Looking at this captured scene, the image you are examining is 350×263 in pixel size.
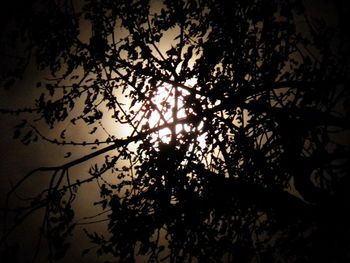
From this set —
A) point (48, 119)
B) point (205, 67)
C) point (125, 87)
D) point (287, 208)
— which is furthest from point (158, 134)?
point (287, 208)

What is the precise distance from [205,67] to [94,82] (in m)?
2.17

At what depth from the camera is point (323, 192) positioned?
3668 millimetres

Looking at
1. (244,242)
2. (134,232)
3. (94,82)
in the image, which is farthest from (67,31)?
(244,242)

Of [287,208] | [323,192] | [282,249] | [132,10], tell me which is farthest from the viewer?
[132,10]

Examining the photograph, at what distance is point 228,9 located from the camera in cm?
425

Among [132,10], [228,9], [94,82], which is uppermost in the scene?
[132,10]

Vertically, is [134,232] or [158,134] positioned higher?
[158,134]

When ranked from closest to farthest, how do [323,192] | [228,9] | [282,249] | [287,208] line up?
[287,208], [323,192], [282,249], [228,9]

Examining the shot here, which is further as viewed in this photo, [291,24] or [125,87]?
[125,87]

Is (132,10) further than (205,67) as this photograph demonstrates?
Yes

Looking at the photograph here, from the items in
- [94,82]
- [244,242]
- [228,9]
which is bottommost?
[244,242]

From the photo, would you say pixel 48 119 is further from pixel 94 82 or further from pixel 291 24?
pixel 291 24

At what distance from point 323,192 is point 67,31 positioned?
17.5 ft

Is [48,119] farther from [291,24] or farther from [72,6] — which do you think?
[291,24]
